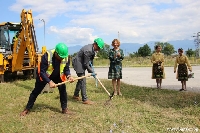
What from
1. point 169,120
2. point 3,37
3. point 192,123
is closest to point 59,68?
point 169,120

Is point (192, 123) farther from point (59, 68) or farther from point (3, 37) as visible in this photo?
point (3, 37)

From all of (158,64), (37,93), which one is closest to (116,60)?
(158,64)

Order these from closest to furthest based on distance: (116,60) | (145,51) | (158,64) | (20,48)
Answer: (116,60)
(158,64)
(20,48)
(145,51)

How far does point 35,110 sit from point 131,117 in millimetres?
2364

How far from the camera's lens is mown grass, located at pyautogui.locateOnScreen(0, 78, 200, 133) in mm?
4934

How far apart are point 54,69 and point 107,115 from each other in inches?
59.3

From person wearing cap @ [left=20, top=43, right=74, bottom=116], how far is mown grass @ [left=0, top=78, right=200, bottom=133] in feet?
1.60

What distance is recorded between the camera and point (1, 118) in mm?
5824

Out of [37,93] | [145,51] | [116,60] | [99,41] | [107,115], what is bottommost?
[107,115]

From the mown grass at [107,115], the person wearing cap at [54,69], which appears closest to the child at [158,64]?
the mown grass at [107,115]

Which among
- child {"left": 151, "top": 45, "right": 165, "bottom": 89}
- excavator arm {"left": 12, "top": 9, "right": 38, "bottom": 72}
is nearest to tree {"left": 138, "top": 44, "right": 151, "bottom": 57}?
excavator arm {"left": 12, "top": 9, "right": 38, "bottom": 72}

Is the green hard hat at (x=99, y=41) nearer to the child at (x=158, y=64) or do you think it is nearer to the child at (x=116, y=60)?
the child at (x=116, y=60)

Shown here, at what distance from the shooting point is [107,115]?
18.8 feet

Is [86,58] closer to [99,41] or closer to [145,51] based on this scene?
[99,41]
